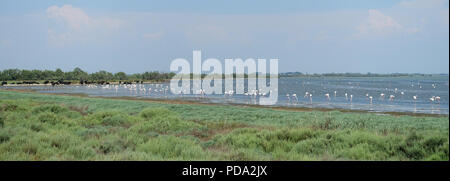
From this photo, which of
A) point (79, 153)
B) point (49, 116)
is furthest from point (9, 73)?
point (79, 153)

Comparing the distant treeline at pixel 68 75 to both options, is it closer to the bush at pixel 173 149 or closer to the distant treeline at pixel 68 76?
the distant treeline at pixel 68 76

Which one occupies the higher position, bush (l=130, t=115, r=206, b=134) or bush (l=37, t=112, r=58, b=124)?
bush (l=37, t=112, r=58, b=124)

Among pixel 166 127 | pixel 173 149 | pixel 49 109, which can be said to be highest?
pixel 49 109

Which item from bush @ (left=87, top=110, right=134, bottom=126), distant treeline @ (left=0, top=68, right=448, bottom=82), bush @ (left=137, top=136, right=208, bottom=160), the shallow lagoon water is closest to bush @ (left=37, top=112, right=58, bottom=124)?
bush @ (left=87, top=110, right=134, bottom=126)

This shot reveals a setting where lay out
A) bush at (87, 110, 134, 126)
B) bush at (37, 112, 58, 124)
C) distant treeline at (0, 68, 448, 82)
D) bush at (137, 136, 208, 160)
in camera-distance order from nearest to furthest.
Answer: bush at (137, 136, 208, 160) < bush at (37, 112, 58, 124) < bush at (87, 110, 134, 126) < distant treeline at (0, 68, 448, 82)

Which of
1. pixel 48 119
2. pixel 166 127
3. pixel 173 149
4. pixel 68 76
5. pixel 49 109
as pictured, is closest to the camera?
pixel 173 149

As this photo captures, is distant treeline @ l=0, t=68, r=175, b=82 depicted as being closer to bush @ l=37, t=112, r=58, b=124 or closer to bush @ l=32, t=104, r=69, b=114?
bush @ l=32, t=104, r=69, b=114

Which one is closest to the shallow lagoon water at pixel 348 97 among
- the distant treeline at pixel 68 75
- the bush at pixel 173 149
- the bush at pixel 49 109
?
the bush at pixel 173 149

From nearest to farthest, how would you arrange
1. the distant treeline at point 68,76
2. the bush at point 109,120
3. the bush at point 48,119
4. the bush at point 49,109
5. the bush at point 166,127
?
the bush at point 166,127 < the bush at point 48,119 < the bush at point 109,120 < the bush at point 49,109 < the distant treeline at point 68,76

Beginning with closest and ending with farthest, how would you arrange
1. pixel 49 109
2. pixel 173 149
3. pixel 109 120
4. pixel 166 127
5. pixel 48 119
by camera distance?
pixel 173 149 → pixel 166 127 → pixel 48 119 → pixel 109 120 → pixel 49 109

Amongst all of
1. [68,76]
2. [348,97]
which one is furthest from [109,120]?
[68,76]

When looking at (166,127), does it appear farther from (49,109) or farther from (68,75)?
(68,75)
